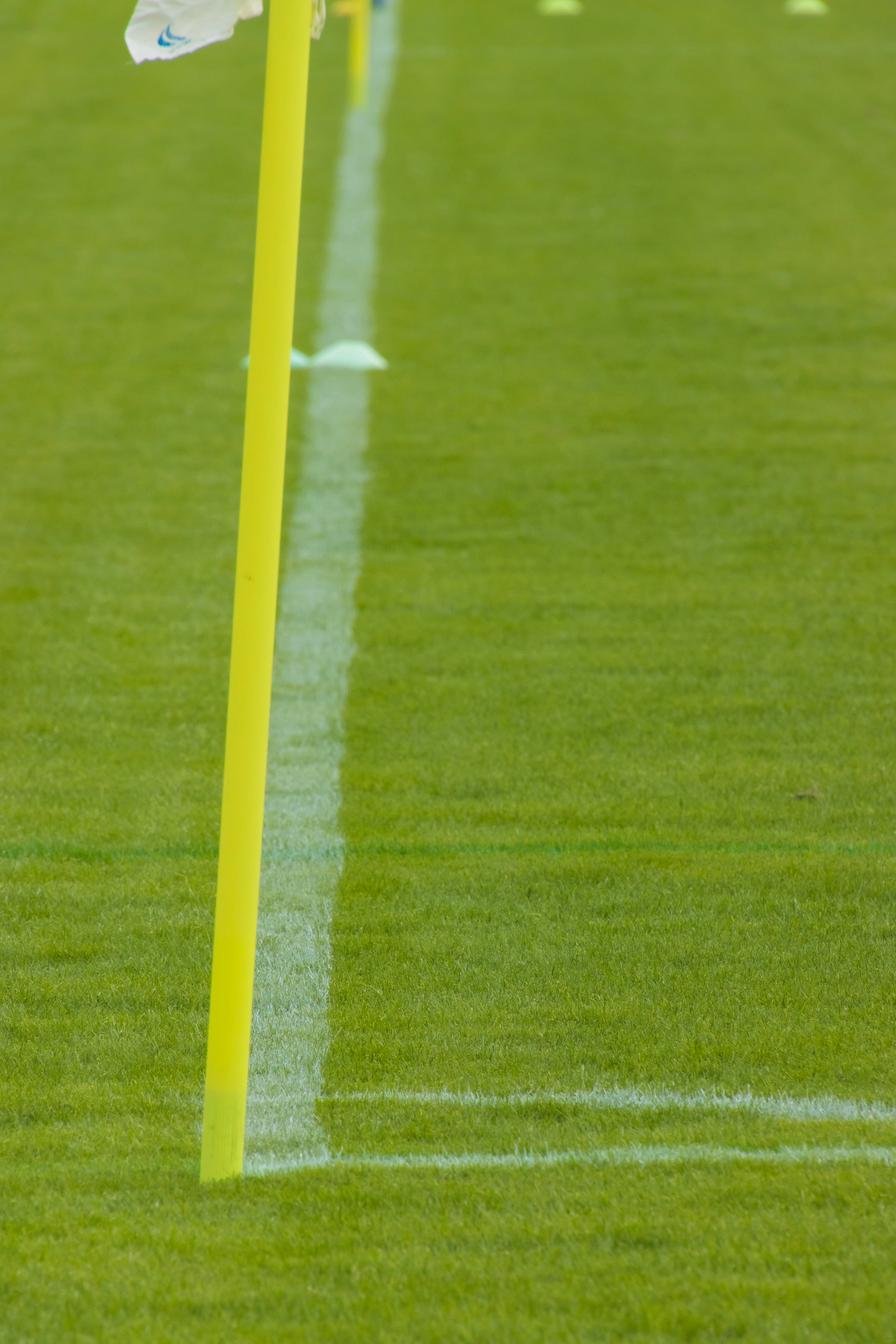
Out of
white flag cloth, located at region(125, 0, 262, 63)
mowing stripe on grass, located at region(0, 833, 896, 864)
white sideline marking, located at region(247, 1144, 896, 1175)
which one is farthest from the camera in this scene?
mowing stripe on grass, located at region(0, 833, 896, 864)

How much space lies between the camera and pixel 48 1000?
3518 millimetres

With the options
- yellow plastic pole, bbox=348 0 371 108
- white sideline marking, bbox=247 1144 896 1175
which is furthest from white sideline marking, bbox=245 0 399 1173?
yellow plastic pole, bbox=348 0 371 108

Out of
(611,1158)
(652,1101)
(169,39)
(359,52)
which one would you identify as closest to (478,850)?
(652,1101)

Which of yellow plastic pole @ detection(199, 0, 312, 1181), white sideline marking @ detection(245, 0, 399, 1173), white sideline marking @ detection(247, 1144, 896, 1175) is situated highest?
yellow plastic pole @ detection(199, 0, 312, 1181)

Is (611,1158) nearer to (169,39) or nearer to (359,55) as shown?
(169,39)

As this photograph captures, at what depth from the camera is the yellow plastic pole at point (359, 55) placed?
1380 centimetres

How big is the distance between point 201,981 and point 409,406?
204 inches

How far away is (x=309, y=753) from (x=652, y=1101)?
7.02 ft

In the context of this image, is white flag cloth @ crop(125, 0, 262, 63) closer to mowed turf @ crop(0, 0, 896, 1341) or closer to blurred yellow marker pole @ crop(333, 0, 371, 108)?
mowed turf @ crop(0, 0, 896, 1341)

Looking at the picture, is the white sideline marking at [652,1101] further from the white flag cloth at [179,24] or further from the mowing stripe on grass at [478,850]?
the white flag cloth at [179,24]

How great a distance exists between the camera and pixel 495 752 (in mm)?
4902

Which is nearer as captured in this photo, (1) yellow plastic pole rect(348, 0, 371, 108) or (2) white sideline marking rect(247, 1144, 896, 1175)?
(2) white sideline marking rect(247, 1144, 896, 1175)

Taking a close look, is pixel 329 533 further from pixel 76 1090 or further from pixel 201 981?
pixel 76 1090

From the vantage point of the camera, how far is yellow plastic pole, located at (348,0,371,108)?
45.3 feet
